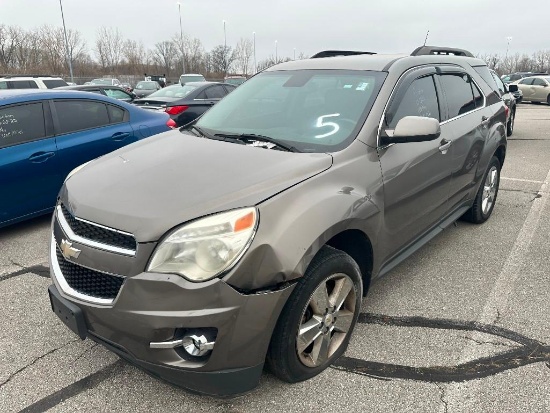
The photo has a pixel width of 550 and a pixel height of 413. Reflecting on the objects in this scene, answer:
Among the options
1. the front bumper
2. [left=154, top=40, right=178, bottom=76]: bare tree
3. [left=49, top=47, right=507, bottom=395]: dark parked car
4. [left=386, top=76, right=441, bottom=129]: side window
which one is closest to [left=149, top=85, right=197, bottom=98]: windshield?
[left=49, top=47, right=507, bottom=395]: dark parked car

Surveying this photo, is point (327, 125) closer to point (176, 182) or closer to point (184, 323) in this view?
point (176, 182)

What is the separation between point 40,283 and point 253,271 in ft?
8.17

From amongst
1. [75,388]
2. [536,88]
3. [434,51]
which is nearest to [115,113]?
[434,51]

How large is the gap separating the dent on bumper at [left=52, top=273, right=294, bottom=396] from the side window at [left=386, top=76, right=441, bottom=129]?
1.58 meters

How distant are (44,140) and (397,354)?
13.7 ft

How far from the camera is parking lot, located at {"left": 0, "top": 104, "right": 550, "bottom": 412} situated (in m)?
2.31

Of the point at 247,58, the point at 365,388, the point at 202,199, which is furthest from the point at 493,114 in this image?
the point at 247,58

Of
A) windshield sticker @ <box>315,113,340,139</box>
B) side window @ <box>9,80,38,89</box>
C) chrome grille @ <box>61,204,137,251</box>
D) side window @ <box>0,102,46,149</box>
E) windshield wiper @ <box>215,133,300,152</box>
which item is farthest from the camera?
side window @ <box>9,80,38,89</box>

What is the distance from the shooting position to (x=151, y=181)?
7.75 ft

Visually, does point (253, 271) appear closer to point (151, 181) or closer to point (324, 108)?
point (151, 181)

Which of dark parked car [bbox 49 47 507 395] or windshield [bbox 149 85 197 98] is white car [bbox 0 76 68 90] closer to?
windshield [bbox 149 85 197 98]

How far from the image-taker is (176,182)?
2.32 m

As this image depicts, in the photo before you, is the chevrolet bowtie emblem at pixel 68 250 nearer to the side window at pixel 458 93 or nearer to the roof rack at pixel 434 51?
the roof rack at pixel 434 51

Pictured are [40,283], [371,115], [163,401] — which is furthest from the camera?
[40,283]
